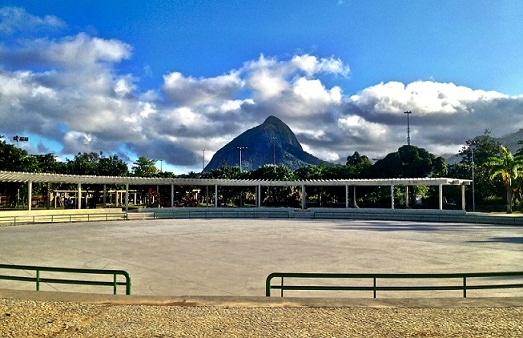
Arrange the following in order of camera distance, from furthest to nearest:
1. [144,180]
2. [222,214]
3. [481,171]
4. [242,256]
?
[481,171]
[144,180]
[222,214]
[242,256]

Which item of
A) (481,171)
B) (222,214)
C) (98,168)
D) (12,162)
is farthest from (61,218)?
(481,171)

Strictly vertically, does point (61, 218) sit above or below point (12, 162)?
→ below

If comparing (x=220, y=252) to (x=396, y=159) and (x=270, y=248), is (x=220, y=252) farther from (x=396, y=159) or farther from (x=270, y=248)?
(x=396, y=159)

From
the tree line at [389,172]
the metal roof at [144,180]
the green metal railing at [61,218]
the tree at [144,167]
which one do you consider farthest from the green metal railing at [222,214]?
the tree at [144,167]

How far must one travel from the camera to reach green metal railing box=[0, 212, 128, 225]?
1260 inches

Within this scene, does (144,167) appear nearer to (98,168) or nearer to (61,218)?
(98,168)

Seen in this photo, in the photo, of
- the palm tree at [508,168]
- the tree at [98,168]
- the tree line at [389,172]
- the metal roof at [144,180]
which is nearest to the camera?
the metal roof at [144,180]

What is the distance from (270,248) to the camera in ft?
60.0

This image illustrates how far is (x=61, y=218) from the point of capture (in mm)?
35250

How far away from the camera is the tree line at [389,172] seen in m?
45.2

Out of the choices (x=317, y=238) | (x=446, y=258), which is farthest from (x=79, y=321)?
(x=317, y=238)

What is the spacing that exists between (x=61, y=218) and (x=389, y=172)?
42.6m

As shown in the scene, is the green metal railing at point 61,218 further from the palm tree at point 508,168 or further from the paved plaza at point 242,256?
the palm tree at point 508,168

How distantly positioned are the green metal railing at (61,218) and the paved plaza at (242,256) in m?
9.05
